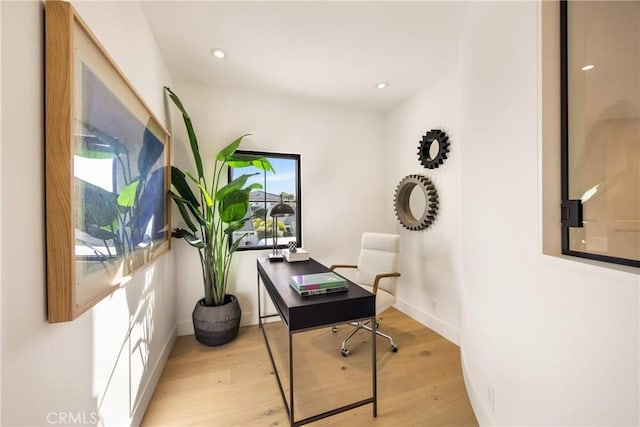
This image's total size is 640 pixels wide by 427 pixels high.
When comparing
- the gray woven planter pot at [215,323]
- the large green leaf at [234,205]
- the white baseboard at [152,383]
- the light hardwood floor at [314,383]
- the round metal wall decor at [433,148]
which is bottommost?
the light hardwood floor at [314,383]

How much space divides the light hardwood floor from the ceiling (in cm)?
274

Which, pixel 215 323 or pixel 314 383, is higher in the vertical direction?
pixel 215 323

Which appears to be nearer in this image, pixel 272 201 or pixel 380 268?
pixel 380 268

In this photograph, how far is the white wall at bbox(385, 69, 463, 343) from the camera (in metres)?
2.53

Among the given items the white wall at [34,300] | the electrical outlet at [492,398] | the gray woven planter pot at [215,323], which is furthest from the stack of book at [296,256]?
the electrical outlet at [492,398]

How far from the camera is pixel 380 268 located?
2.68 metres

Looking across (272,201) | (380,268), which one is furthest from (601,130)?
(272,201)

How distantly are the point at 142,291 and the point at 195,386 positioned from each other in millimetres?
873

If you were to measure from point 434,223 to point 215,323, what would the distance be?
2.50m

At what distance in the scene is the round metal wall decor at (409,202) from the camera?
2.76 metres

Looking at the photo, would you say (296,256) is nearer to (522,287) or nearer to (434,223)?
(434,223)

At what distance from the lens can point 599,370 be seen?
2.69 ft

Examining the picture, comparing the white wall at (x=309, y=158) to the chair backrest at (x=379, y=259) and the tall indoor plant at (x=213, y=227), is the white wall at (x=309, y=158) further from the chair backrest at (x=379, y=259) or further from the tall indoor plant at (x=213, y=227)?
the chair backrest at (x=379, y=259)

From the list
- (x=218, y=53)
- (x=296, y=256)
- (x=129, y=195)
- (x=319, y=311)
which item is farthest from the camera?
(x=296, y=256)
